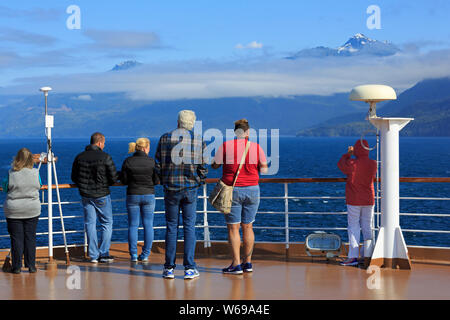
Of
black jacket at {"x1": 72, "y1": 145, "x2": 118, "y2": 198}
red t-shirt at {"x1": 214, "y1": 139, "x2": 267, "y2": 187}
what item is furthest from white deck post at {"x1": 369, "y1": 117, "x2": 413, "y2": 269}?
black jacket at {"x1": 72, "y1": 145, "x2": 118, "y2": 198}

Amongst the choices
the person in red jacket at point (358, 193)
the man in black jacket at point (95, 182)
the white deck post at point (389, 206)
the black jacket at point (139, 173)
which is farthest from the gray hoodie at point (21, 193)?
the white deck post at point (389, 206)

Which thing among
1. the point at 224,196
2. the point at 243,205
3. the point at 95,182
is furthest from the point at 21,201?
the point at 243,205

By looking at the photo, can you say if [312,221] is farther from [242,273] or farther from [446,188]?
[242,273]

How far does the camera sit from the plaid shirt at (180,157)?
5.51 meters

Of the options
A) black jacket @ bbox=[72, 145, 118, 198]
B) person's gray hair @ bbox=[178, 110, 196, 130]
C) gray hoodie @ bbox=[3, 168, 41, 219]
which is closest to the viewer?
person's gray hair @ bbox=[178, 110, 196, 130]

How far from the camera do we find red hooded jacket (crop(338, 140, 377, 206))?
249 inches

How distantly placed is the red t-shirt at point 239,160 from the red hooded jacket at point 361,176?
1.20 meters

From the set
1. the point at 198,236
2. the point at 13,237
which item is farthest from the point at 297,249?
the point at 198,236

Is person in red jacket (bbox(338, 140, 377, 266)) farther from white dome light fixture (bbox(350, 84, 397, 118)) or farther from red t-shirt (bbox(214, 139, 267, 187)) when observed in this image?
red t-shirt (bbox(214, 139, 267, 187))

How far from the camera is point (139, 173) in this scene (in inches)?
259

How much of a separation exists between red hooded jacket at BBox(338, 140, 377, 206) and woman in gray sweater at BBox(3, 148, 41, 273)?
10.4ft

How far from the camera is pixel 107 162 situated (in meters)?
6.50

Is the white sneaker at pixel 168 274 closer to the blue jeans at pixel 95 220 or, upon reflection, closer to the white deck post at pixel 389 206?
the blue jeans at pixel 95 220

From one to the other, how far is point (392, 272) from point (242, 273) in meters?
1.49
